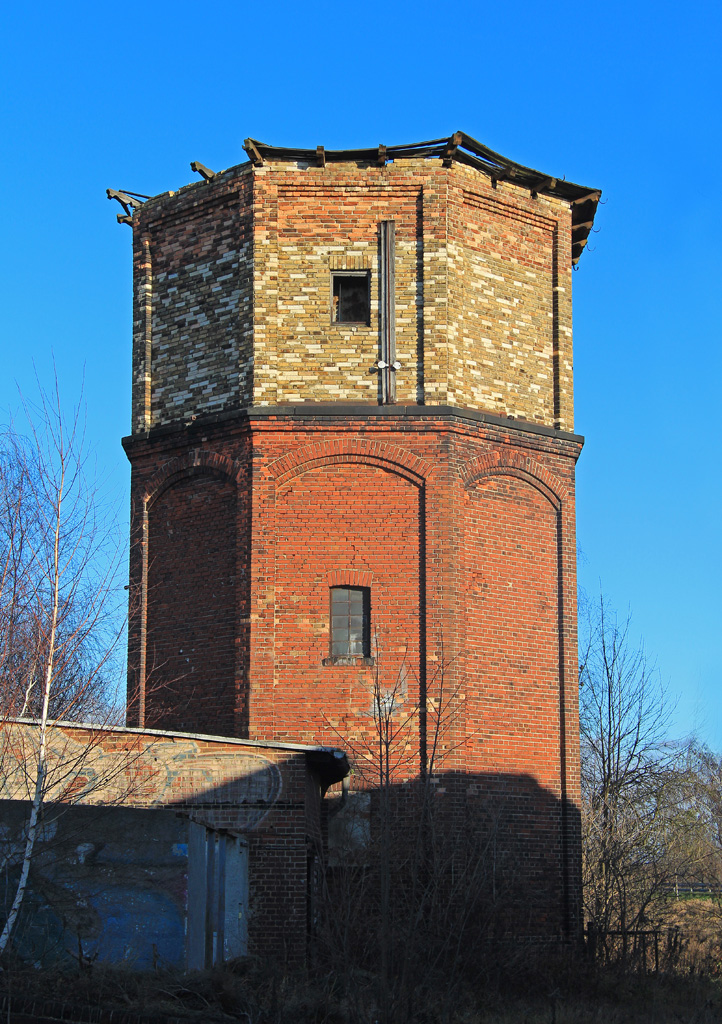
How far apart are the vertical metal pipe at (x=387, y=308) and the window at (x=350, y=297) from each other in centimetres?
25

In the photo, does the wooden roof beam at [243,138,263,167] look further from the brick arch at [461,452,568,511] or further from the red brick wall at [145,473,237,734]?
the brick arch at [461,452,568,511]

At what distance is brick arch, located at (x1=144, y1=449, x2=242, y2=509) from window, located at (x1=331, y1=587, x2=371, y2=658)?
2329mm

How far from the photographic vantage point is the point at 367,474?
1755 cm

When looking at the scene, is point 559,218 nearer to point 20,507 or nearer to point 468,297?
point 468,297

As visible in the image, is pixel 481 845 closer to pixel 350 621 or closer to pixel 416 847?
pixel 416 847

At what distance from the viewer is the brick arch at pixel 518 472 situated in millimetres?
17781

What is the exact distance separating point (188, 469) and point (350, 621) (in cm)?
346

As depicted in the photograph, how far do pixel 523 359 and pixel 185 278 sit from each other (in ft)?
17.6

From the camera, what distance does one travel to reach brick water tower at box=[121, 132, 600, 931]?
669 inches

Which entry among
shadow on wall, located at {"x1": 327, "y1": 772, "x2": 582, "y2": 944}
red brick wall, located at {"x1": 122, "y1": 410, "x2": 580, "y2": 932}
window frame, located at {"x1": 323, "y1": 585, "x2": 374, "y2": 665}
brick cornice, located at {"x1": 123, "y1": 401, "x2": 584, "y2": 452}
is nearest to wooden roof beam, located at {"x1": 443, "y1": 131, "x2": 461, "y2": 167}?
brick cornice, located at {"x1": 123, "y1": 401, "x2": 584, "y2": 452}

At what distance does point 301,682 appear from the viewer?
55.5ft

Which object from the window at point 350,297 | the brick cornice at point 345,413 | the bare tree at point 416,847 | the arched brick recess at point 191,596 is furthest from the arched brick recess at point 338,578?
the window at point 350,297

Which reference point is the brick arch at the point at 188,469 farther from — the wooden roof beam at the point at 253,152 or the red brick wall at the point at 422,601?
the wooden roof beam at the point at 253,152

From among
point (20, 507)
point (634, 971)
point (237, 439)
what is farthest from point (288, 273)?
point (634, 971)
